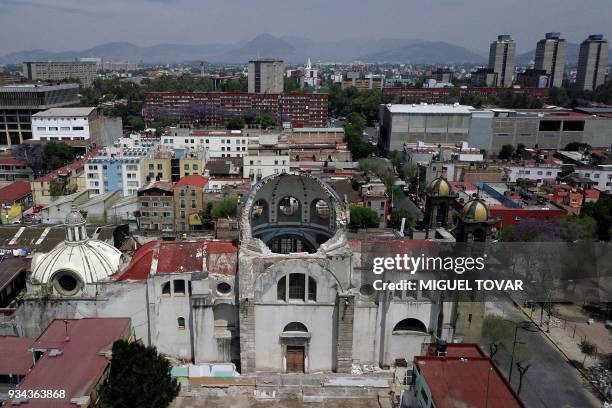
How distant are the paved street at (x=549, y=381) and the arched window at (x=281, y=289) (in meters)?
13.2

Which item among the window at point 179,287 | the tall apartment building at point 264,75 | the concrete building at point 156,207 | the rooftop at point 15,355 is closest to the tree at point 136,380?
the rooftop at point 15,355

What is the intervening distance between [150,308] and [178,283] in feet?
7.28

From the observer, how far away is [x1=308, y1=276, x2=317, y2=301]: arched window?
3052 cm

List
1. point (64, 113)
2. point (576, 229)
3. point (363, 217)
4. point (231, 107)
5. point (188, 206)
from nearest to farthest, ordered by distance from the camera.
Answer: point (576, 229), point (363, 217), point (188, 206), point (64, 113), point (231, 107)

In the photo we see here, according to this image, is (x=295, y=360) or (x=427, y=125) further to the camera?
(x=427, y=125)

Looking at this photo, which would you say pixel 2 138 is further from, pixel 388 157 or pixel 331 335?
pixel 331 335

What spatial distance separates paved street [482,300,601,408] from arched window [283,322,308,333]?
11.6m

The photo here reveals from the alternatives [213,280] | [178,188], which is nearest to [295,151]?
[178,188]

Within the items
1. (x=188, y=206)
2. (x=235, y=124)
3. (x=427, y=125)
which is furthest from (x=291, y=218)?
(x=235, y=124)

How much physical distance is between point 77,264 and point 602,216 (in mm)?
48368

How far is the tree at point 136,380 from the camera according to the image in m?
23.8

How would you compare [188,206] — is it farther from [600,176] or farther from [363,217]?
[600,176]

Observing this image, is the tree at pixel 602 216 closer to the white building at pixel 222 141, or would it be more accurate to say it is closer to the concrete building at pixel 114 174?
the concrete building at pixel 114 174

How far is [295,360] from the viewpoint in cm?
3180
